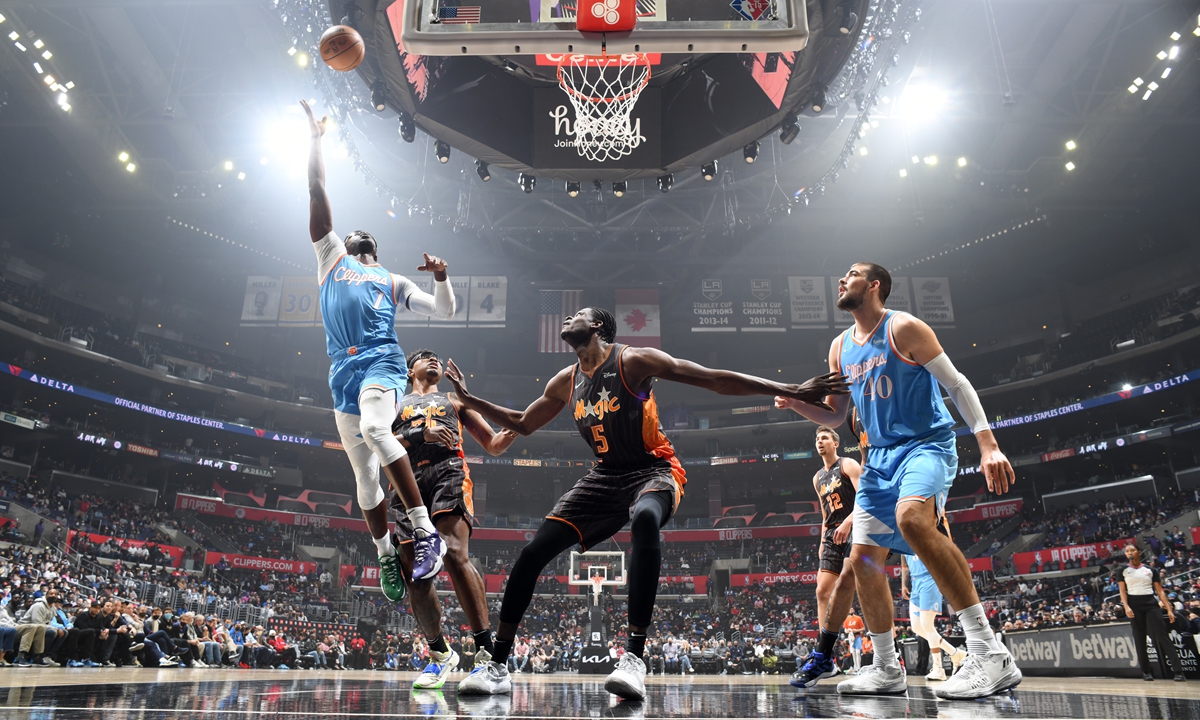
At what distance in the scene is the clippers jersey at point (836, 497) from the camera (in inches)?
250

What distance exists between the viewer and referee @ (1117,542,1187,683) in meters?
7.59

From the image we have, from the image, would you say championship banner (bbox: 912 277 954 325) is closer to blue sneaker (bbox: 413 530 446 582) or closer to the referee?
the referee

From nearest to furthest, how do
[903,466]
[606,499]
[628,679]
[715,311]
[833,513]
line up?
[628,679] → [903,466] → [606,499] → [833,513] → [715,311]

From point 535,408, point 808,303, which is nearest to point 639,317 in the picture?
point 808,303

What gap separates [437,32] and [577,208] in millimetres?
19949

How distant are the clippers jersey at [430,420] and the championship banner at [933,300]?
24522mm

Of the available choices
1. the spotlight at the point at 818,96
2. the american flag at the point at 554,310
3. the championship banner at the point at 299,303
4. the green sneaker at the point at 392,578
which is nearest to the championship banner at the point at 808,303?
the american flag at the point at 554,310

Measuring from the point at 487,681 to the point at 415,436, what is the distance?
1831 millimetres

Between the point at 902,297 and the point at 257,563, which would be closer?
the point at 257,563

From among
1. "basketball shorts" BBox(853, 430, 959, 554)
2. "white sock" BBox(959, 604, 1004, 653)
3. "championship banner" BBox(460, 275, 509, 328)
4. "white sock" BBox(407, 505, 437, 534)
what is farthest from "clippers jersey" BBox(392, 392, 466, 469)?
"championship banner" BBox(460, 275, 509, 328)

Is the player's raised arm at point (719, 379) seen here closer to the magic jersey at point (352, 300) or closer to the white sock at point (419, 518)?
the white sock at point (419, 518)

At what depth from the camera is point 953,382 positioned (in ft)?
11.1

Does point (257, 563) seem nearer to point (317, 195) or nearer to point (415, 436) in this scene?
point (415, 436)

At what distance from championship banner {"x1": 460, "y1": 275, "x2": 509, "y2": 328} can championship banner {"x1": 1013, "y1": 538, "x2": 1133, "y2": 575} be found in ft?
67.4
